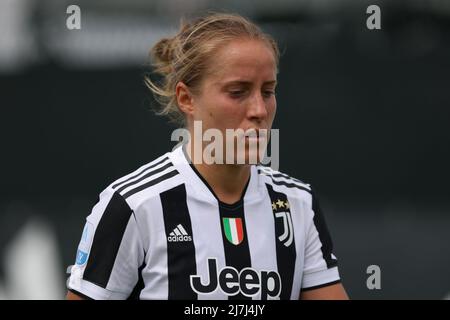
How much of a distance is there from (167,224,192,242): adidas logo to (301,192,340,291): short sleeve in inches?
13.2

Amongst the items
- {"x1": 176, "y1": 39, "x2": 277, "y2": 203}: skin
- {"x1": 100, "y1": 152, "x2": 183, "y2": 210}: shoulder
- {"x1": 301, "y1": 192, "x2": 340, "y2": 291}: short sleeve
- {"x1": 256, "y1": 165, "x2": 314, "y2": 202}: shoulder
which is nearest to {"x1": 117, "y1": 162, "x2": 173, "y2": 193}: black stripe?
{"x1": 100, "y1": 152, "x2": 183, "y2": 210}: shoulder

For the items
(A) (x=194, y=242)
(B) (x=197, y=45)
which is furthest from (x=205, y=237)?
(B) (x=197, y=45)

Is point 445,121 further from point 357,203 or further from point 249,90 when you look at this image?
point 249,90

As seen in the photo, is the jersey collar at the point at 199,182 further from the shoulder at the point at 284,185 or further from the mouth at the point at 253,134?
the mouth at the point at 253,134

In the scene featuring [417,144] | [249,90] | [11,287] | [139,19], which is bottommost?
[11,287]

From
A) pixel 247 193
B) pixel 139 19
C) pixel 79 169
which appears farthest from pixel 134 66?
pixel 247 193

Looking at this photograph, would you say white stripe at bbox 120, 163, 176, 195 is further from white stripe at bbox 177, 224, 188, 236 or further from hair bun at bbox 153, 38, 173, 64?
hair bun at bbox 153, 38, 173, 64

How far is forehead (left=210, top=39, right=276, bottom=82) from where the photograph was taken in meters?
1.93

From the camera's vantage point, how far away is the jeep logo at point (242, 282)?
194 centimetres

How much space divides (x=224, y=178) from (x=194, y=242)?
190 millimetres

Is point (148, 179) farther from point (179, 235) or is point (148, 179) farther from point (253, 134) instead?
point (253, 134)

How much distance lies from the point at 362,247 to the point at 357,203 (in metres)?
0.23

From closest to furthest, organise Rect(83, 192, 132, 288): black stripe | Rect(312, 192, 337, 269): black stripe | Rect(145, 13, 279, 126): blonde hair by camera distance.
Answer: Rect(83, 192, 132, 288): black stripe < Rect(145, 13, 279, 126): blonde hair < Rect(312, 192, 337, 269): black stripe

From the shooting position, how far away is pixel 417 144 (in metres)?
4.18
